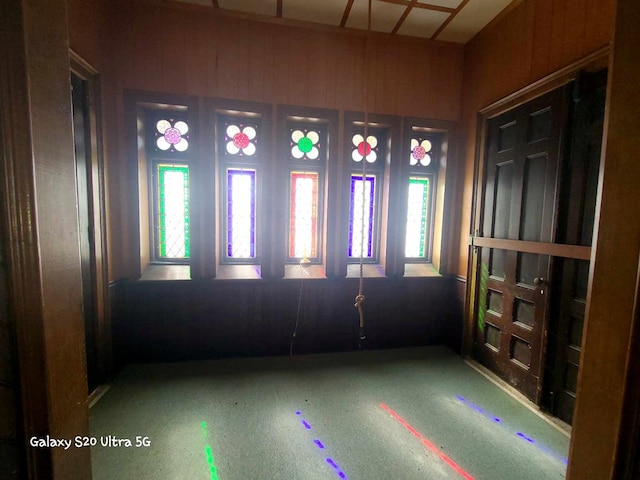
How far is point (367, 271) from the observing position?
2699 millimetres

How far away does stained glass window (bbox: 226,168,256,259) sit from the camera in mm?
2539

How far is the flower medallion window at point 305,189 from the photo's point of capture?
8.44ft

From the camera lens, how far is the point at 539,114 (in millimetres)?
1972

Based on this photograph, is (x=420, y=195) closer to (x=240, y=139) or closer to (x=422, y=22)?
(x=422, y=22)

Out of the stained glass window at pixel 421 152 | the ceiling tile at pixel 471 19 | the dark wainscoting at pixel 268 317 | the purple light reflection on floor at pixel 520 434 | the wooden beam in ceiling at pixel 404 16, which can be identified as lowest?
the purple light reflection on floor at pixel 520 434

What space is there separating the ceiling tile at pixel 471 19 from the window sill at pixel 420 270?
215 centimetres

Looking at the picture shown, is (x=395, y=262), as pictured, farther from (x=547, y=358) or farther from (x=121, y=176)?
(x=121, y=176)

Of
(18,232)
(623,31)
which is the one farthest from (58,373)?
(623,31)

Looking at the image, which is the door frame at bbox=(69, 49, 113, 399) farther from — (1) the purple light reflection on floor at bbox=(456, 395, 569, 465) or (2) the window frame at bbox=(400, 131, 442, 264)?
(1) the purple light reflection on floor at bbox=(456, 395, 569, 465)

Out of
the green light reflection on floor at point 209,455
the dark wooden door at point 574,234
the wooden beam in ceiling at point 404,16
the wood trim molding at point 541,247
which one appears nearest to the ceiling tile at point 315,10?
the wooden beam in ceiling at point 404,16

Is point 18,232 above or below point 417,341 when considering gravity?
above

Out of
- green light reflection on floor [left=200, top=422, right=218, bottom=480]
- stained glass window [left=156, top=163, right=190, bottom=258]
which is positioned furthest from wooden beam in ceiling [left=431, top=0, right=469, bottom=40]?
green light reflection on floor [left=200, top=422, right=218, bottom=480]

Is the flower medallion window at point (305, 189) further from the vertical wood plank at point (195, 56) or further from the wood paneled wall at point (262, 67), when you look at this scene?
the vertical wood plank at point (195, 56)

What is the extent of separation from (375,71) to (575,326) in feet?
8.12
